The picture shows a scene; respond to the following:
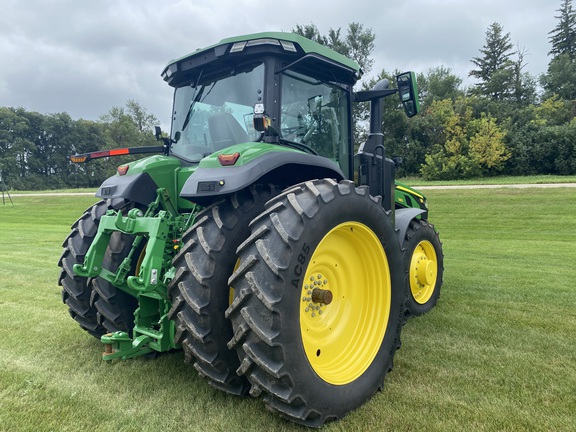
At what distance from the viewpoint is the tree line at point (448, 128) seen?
97.2ft

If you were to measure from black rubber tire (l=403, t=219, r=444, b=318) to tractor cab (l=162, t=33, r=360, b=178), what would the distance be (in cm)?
130

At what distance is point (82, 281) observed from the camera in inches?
130

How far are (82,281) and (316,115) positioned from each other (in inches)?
94.5

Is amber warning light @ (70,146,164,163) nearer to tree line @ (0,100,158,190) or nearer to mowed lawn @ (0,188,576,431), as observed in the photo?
mowed lawn @ (0,188,576,431)

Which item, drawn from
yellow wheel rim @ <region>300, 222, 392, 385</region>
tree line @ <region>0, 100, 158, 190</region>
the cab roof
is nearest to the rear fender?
the cab roof

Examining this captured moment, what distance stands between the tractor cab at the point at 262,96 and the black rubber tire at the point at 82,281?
0.95m

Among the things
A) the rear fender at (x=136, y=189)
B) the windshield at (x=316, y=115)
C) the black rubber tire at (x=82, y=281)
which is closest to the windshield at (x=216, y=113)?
the windshield at (x=316, y=115)

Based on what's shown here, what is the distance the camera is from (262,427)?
2.29 meters

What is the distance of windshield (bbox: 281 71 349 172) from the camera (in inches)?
128

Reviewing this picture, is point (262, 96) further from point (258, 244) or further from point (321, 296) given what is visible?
point (321, 296)

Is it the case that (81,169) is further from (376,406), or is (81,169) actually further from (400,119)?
(376,406)

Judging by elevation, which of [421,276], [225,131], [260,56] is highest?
[260,56]

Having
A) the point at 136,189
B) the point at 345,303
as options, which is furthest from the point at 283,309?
the point at 136,189

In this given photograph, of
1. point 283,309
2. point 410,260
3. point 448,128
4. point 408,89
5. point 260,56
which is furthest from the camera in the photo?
point 448,128
